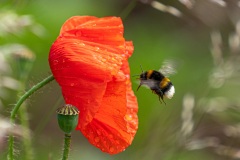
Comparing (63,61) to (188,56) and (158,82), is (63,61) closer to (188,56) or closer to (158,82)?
(158,82)

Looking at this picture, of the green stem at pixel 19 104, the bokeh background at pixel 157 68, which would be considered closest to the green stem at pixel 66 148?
the green stem at pixel 19 104

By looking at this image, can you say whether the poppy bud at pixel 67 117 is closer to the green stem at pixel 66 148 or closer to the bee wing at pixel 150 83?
the green stem at pixel 66 148

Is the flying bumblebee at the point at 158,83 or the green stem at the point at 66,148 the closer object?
the green stem at the point at 66,148

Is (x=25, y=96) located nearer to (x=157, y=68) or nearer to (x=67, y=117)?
(x=67, y=117)

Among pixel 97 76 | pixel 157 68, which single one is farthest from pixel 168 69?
pixel 157 68

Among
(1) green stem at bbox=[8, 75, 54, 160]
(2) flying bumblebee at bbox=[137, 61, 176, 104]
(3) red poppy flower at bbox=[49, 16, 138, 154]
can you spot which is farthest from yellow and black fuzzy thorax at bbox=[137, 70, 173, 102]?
(1) green stem at bbox=[8, 75, 54, 160]

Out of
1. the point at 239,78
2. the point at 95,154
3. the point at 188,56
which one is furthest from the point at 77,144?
the point at 239,78
